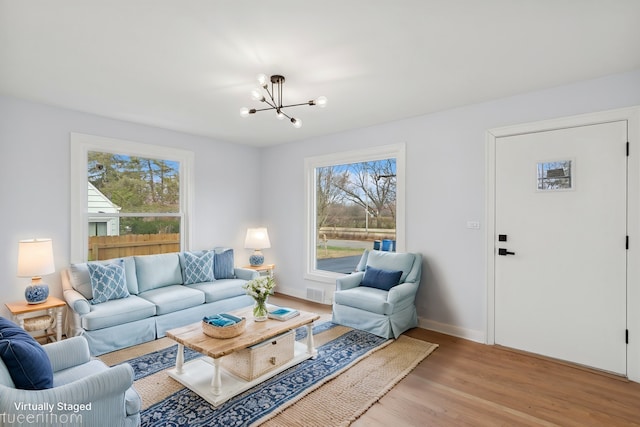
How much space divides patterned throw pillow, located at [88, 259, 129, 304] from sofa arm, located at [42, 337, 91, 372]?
1309mm

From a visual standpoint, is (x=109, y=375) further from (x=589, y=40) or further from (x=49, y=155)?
(x=589, y=40)

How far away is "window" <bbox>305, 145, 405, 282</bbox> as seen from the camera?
441 cm

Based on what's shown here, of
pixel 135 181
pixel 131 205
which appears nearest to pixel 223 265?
pixel 131 205

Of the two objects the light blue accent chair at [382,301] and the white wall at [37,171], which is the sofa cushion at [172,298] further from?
the light blue accent chair at [382,301]

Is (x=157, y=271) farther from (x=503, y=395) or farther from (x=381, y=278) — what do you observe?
(x=503, y=395)

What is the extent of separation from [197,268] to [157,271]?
1.55ft

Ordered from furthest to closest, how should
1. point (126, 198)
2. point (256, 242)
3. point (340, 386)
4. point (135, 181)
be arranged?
point (256, 242) < point (135, 181) < point (126, 198) < point (340, 386)

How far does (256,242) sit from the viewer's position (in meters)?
5.27

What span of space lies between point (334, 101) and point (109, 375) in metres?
2.98

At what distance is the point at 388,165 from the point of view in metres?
4.46

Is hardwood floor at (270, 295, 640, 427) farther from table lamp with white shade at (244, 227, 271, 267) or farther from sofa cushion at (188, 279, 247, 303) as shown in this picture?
table lamp with white shade at (244, 227, 271, 267)

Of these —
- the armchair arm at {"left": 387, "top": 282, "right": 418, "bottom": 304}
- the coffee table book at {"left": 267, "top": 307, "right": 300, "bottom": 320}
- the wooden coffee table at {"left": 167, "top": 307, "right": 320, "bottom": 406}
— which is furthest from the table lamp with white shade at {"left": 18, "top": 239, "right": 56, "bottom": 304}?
the armchair arm at {"left": 387, "top": 282, "right": 418, "bottom": 304}

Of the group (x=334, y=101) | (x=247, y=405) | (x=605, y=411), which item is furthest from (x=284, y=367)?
(x=334, y=101)

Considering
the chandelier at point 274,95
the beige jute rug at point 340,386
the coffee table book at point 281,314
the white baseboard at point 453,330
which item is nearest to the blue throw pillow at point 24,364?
the beige jute rug at point 340,386
